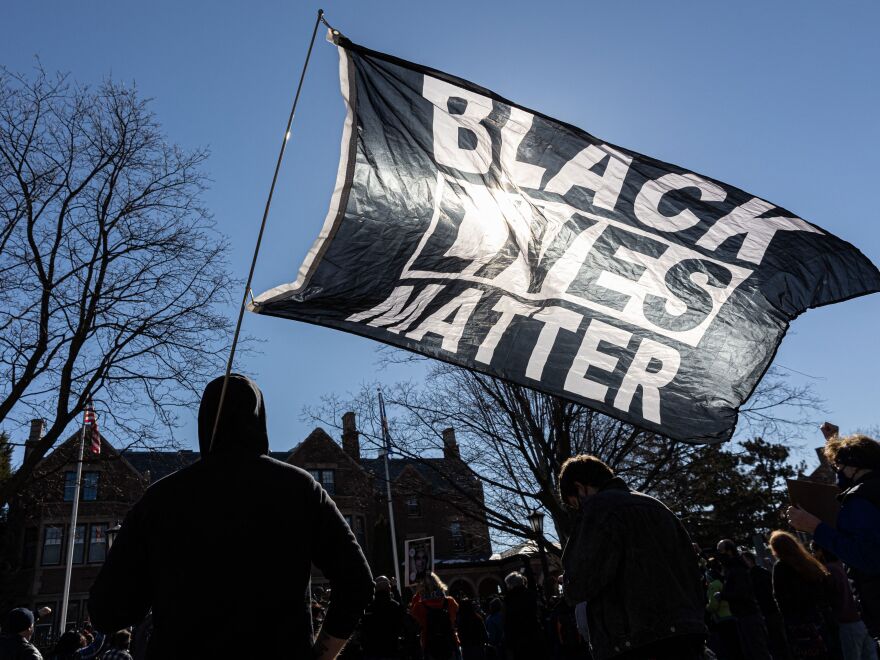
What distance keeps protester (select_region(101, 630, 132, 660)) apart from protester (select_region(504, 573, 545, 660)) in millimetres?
4826

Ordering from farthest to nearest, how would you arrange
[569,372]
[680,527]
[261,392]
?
1. [569,372]
2. [680,527]
3. [261,392]

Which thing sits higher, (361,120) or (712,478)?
(361,120)

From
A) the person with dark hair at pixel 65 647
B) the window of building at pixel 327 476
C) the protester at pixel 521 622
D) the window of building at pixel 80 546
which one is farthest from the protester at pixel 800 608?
the window of building at pixel 80 546

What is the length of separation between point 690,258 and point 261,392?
2830 mm

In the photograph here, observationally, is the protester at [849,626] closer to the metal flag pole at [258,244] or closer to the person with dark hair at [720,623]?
the person with dark hair at [720,623]

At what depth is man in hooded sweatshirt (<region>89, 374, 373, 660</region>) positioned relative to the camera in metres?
2.13

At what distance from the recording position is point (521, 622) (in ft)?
31.4

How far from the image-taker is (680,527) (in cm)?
350

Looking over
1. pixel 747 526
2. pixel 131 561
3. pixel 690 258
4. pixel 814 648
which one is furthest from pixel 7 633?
pixel 747 526

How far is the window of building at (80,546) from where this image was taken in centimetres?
3300

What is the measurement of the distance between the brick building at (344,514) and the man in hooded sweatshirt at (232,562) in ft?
47.7

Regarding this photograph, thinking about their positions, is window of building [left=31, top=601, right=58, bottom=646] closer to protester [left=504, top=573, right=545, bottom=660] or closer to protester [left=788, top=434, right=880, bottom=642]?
protester [left=504, top=573, right=545, bottom=660]

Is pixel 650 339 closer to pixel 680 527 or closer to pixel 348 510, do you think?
pixel 680 527

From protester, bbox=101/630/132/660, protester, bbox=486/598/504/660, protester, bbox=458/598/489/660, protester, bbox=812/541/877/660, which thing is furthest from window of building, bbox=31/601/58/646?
protester, bbox=812/541/877/660
